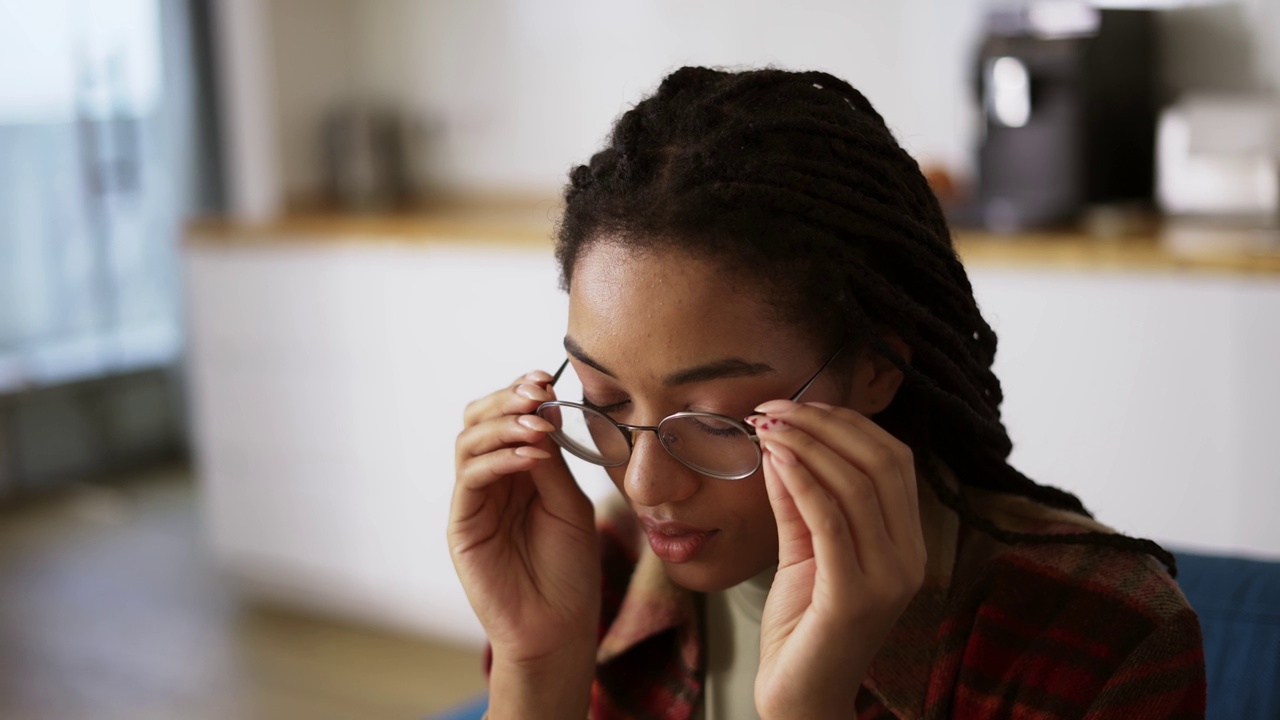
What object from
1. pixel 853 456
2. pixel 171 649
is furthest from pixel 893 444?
pixel 171 649

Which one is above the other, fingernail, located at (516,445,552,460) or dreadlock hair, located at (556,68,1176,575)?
dreadlock hair, located at (556,68,1176,575)

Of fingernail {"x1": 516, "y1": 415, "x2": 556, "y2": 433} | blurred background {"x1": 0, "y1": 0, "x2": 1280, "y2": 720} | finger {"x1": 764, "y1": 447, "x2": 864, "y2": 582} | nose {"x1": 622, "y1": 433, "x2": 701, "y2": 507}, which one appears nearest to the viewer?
finger {"x1": 764, "y1": 447, "x2": 864, "y2": 582}

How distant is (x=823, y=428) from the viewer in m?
0.92

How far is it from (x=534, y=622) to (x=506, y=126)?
2.80 m

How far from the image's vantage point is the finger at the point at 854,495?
0.91 meters

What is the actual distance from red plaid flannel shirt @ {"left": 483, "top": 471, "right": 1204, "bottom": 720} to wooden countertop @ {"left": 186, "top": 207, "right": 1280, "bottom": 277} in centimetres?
45

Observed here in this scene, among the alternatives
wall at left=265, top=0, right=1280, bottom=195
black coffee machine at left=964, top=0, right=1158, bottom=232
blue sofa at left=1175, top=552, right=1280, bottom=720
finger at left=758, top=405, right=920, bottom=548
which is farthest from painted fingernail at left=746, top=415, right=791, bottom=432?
wall at left=265, top=0, right=1280, bottom=195

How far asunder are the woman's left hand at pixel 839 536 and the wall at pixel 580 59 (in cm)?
204

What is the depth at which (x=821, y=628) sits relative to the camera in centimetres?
93

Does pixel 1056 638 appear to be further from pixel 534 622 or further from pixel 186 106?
pixel 186 106

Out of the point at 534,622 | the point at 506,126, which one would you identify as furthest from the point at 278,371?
the point at 534,622

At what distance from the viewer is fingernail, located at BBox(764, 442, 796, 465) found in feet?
3.01

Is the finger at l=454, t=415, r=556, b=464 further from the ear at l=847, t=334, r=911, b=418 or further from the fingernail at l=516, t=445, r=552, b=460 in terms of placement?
the ear at l=847, t=334, r=911, b=418

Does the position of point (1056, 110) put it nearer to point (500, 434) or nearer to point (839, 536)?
point (500, 434)
